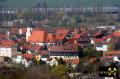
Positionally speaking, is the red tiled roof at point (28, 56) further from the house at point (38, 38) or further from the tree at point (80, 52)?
the house at point (38, 38)

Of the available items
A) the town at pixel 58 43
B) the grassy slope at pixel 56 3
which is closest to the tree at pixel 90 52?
the town at pixel 58 43

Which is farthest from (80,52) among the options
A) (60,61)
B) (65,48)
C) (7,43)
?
(7,43)

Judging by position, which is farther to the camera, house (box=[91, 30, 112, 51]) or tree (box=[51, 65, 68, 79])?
house (box=[91, 30, 112, 51])

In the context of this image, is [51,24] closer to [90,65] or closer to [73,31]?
[73,31]

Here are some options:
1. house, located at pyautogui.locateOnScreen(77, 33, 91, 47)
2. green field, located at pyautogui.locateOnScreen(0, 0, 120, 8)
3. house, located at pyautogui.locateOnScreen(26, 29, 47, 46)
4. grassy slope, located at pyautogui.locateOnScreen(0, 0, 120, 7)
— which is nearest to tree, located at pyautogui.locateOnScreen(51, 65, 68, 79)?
house, located at pyautogui.locateOnScreen(77, 33, 91, 47)

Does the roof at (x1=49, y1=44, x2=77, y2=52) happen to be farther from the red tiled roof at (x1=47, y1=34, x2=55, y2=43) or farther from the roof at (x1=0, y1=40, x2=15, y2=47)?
the red tiled roof at (x1=47, y1=34, x2=55, y2=43)

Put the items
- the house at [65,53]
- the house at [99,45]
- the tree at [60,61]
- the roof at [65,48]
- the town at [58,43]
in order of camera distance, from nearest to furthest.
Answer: the town at [58,43] < the tree at [60,61] < the house at [65,53] < the roof at [65,48] < the house at [99,45]

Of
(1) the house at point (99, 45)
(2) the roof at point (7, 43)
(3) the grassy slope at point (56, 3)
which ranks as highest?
(2) the roof at point (7, 43)

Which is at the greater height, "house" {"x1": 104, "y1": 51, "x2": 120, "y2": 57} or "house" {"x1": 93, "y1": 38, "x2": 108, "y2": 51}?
"house" {"x1": 104, "y1": 51, "x2": 120, "y2": 57}

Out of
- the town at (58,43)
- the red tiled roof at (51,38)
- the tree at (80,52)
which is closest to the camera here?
the town at (58,43)

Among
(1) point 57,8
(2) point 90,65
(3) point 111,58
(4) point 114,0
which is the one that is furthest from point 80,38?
(4) point 114,0

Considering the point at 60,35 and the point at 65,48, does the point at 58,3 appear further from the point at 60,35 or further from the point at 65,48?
the point at 65,48

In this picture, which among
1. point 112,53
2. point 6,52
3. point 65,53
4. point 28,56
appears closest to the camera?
point 28,56
